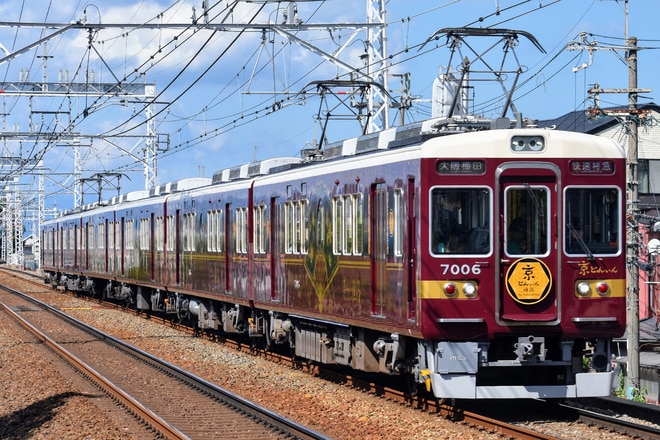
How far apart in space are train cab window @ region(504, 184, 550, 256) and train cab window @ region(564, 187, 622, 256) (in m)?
0.22

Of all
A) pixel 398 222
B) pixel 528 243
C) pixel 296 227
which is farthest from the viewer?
pixel 296 227

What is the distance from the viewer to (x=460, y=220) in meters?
11.7

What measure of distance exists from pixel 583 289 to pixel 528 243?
72 cm

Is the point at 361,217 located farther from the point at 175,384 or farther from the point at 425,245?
the point at 175,384

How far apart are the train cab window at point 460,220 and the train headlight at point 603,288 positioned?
1.22 m

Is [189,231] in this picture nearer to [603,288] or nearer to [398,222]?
[398,222]

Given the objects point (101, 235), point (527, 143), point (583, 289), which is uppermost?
point (527, 143)

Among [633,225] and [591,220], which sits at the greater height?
[591,220]

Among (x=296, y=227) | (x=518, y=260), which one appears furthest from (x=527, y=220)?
(x=296, y=227)

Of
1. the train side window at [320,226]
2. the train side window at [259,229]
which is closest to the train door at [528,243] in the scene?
the train side window at [320,226]

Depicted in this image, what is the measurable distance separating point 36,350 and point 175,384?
602cm

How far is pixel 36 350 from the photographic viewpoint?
68.0ft

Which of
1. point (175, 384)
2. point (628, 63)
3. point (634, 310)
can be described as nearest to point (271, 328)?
point (175, 384)

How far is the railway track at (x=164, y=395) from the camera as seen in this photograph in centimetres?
1157
